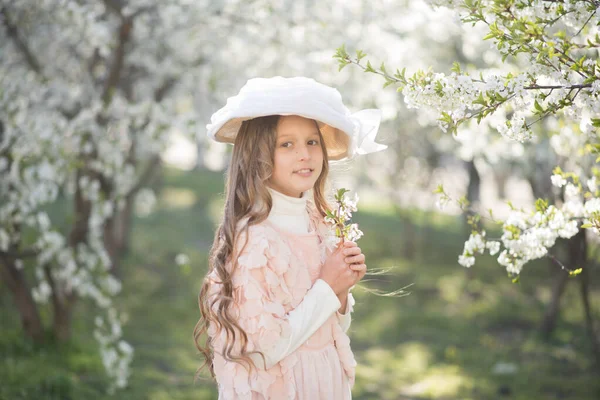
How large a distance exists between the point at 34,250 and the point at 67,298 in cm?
65

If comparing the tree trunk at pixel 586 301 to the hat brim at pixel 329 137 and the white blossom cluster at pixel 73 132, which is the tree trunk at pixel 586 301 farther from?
the white blossom cluster at pixel 73 132

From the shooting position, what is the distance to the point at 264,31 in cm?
548

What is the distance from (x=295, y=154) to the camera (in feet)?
7.42

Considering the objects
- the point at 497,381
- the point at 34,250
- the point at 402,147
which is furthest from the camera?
the point at 402,147

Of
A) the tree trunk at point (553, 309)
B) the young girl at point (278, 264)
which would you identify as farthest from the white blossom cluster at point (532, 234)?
the tree trunk at point (553, 309)

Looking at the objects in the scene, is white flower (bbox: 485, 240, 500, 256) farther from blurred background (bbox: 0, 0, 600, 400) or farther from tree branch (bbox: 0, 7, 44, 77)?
tree branch (bbox: 0, 7, 44, 77)

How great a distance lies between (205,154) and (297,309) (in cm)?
472

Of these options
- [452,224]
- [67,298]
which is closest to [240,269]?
[67,298]

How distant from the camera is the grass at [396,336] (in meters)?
5.23

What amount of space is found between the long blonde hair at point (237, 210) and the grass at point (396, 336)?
70.6 inches

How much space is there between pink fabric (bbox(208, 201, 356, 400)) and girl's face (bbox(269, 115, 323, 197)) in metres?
0.18

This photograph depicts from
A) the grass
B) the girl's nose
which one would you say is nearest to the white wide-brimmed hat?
the girl's nose

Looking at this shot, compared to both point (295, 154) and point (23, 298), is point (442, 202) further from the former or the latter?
point (23, 298)

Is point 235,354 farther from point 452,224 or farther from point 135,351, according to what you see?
point 452,224
